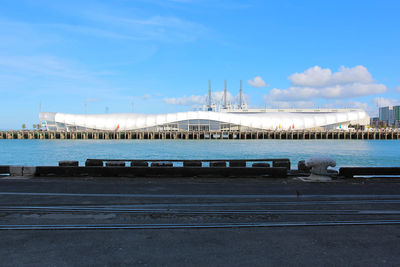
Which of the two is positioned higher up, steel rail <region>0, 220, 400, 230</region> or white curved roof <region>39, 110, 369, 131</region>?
white curved roof <region>39, 110, 369, 131</region>

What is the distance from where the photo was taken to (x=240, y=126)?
4326 inches

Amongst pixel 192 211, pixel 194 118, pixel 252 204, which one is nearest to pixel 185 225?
pixel 192 211

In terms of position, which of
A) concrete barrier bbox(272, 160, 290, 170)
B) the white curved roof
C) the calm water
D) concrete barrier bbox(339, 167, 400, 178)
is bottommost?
the calm water

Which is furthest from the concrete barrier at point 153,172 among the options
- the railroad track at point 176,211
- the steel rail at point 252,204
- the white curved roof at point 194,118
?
the white curved roof at point 194,118

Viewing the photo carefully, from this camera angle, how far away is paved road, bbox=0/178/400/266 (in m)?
5.46

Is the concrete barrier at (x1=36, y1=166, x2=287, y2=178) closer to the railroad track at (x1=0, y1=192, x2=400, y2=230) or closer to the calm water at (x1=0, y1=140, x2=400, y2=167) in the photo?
the railroad track at (x1=0, y1=192, x2=400, y2=230)

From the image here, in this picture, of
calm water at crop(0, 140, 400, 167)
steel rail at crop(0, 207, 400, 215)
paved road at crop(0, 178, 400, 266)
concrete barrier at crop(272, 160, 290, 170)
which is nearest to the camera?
paved road at crop(0, 178, 400, 266)

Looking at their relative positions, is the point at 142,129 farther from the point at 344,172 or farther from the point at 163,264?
the point at 163,264

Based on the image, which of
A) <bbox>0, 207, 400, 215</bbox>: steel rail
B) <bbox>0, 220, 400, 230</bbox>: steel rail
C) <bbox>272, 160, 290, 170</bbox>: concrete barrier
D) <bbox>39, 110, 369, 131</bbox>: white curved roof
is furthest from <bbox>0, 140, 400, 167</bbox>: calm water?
<bbox>39, 110, 369, 131</bbox>: white curved roof

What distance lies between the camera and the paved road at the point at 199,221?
17.9 feet

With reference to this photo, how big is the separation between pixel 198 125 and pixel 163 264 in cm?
10497

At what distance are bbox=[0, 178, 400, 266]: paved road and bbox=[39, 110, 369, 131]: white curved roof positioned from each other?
318ft

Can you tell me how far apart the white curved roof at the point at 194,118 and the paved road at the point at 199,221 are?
9683 cm

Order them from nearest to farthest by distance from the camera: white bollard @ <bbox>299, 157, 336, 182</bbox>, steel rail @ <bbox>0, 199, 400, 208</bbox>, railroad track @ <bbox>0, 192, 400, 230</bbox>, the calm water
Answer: railroad track @ <bbox>0, 192, 400, 230</bbox> < steel rail @ <bbox>0, 199, 400, 208</bbox> < white bollard @ <bbox>299, 157, 336, 182</bbox> < the calm water
